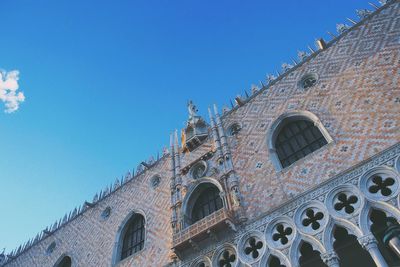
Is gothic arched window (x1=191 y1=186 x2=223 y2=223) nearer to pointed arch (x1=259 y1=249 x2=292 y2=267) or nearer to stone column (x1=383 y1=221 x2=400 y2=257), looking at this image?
pointed arch (x1=259 y1=249 x2=292 y2=267)

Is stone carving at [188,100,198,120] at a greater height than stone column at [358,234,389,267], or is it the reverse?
stone carving at [188,100,198,120]

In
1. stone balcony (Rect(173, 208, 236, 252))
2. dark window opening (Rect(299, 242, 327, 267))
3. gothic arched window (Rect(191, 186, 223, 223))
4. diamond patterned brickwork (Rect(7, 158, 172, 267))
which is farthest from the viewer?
diamond patterned brickwork (Rect(7, 158, 172, 267))

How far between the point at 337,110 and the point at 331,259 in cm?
415

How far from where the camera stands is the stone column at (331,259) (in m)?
7.15

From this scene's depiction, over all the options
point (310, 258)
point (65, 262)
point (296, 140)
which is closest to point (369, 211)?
point (310, 258)

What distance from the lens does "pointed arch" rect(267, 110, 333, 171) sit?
31.6 ft

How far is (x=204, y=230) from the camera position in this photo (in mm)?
9516

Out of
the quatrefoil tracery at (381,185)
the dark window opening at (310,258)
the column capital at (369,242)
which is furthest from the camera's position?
the dark window opening at (310,258)

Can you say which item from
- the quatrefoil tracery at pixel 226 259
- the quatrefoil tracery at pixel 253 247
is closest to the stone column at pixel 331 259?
the quatrefoil tracery at pixel 253 247

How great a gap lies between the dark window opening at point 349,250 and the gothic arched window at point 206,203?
3.63 m

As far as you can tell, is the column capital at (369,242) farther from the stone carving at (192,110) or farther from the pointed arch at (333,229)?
the stone carving at (192,110)

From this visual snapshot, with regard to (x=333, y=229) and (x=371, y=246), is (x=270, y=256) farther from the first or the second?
(x=371, y=246)

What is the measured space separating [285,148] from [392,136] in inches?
121

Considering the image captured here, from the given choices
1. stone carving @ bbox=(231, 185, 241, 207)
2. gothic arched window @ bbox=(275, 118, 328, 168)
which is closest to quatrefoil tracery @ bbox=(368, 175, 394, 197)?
gothic arched window @ bbox=(275, 118, 328, 168)
